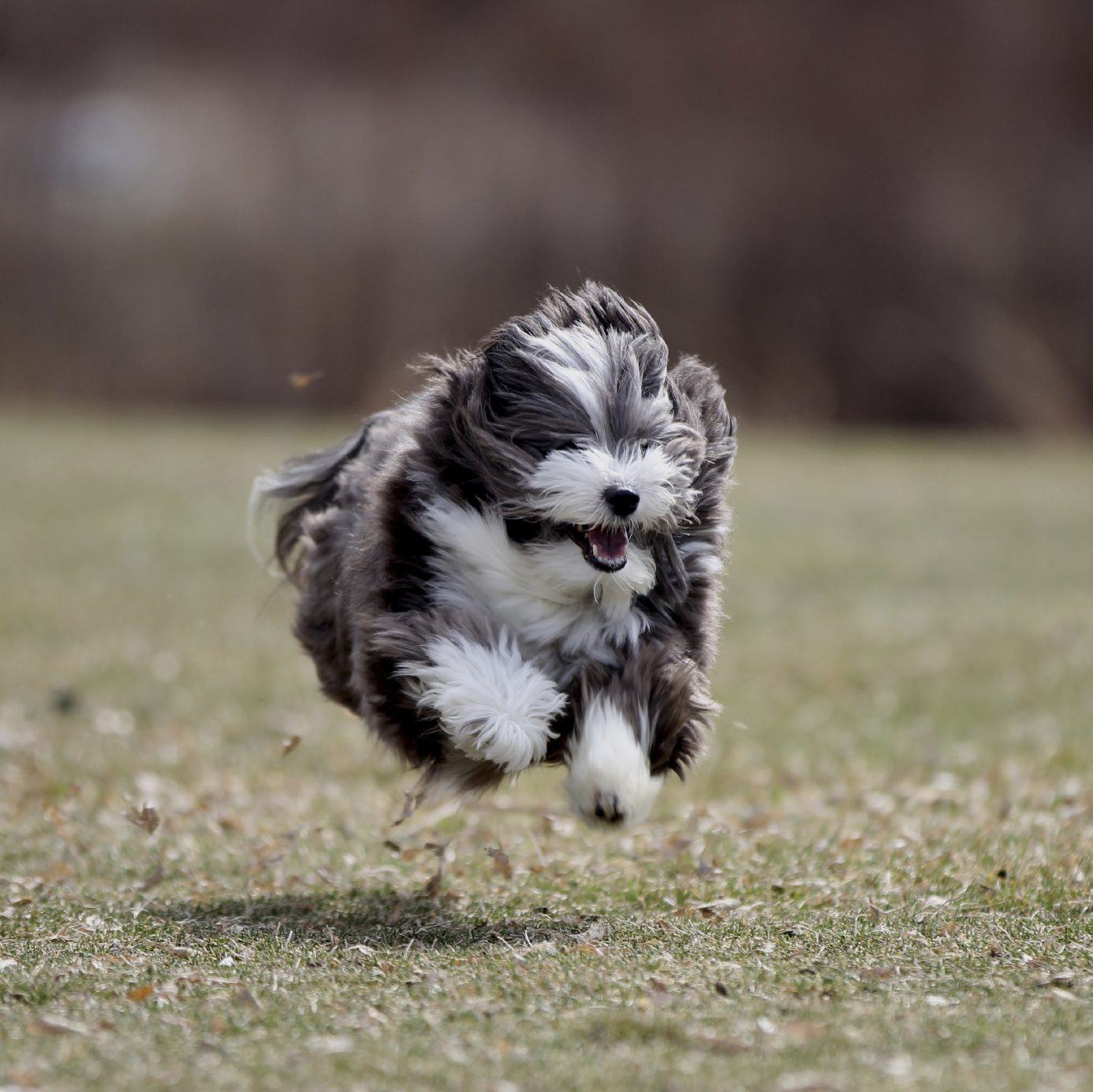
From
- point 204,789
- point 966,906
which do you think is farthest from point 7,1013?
point 204,789

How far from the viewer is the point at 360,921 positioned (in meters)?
4.61

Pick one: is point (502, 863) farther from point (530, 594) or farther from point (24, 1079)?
point (24, 1079)

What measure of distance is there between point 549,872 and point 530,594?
4.47 ft

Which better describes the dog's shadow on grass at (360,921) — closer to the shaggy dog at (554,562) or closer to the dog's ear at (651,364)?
the shaggy dog at (554,562)

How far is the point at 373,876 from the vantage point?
5.25 m

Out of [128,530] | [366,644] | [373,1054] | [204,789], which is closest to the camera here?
[373,1054]

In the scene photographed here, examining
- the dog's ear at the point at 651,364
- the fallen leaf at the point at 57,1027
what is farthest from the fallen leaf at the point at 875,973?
the fallen leaf at the point at 57,1027

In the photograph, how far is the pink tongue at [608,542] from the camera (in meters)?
4.09

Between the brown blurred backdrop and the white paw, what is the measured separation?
1940 centimetres

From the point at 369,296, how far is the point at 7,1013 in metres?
20.9

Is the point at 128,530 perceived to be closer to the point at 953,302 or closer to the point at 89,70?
the point at 89,70

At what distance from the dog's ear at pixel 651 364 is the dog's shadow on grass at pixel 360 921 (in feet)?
5.20

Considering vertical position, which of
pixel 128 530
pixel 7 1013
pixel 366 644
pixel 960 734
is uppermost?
pixel 366 644

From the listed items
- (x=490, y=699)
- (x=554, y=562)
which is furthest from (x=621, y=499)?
(x=490, y=699)
